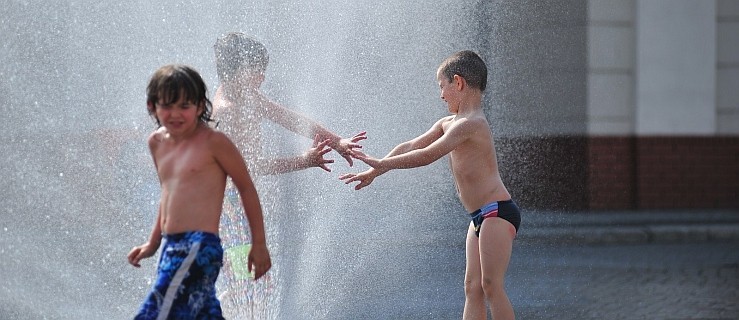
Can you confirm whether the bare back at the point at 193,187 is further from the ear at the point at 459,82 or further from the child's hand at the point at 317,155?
the ear at the point at 459,82

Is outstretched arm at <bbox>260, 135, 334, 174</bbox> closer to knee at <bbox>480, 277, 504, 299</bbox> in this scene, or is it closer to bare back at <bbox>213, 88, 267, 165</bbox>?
bare back at <bbox>213, 88, 267, 165</bbox>

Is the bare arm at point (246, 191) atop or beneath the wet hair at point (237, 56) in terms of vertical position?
beneath

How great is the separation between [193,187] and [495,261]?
1.49 meters

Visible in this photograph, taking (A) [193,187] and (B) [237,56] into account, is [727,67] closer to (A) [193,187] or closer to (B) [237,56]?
(B) [237,56]

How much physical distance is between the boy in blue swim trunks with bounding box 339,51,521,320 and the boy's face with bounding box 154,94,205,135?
121 centimetres

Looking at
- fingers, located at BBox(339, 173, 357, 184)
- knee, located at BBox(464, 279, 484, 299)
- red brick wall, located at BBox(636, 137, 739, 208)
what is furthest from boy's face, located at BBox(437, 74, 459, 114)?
red brick wall, located at BBox(636, 137, 739, 208)

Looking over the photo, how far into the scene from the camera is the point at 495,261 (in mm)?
4426

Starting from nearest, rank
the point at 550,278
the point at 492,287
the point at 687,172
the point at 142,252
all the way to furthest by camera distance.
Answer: the point at 142,252 < the point at 492,287 < the point at 550,278 < the point at 687,172

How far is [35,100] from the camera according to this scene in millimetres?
6840

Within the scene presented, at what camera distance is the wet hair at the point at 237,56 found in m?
4.74

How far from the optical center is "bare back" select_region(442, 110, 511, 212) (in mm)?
4516

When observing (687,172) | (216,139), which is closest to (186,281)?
(216,139)

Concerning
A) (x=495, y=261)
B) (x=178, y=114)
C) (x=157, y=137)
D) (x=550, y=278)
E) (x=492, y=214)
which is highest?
(x=178, y=114)

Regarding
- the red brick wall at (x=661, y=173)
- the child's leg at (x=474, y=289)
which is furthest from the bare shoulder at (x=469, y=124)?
the red brick wall at (x=661, y=173)
